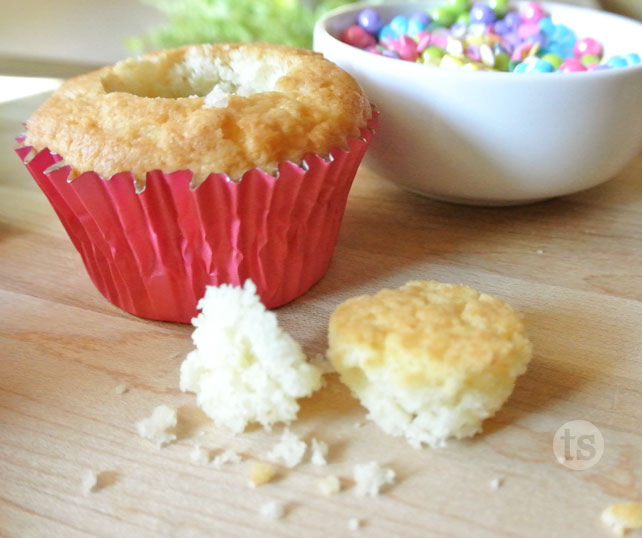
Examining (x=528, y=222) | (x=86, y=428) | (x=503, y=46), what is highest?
(x=503, y=46)

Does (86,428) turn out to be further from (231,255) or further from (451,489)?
(451,489)

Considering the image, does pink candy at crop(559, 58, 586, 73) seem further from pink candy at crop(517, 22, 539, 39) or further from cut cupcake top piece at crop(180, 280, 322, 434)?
cut cupcake top piece at crop(180, 280, 322, 434)

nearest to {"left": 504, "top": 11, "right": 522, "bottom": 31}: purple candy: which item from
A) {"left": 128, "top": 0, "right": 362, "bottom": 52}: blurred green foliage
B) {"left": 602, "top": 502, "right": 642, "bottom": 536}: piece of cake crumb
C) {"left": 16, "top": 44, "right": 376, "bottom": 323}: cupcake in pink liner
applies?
{"left": 16, "top": 44, "right": 376, "bottom": 323}: cupcake in pink liner

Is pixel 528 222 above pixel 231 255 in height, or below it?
below

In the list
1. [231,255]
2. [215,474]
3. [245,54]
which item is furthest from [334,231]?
[215,474]

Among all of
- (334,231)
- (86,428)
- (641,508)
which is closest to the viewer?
(641,508)

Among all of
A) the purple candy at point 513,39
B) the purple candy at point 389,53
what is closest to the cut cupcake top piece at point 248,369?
the purple candy at point 389,53

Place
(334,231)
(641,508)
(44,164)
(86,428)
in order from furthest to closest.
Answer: (334,231) < (44,164) < (86,428) < (641,508)

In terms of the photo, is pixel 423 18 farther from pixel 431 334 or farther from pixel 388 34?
pixel 431 334

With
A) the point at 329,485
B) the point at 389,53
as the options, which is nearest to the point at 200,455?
the point at 329,485
